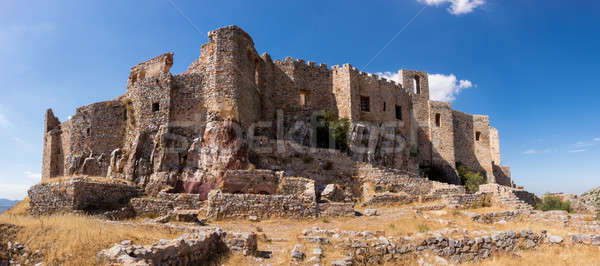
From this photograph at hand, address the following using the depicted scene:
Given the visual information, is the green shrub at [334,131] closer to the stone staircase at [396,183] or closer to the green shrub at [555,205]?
the stone staircase at [396,183]

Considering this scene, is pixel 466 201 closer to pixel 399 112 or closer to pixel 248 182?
pixel 248 182

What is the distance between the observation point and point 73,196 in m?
18.2

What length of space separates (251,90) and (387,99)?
16.3m

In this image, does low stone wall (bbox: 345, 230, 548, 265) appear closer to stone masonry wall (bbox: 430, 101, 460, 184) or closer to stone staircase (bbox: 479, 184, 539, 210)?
stone staircase (bbox: 479, 184, 539, 210)

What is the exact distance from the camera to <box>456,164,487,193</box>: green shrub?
39.2m

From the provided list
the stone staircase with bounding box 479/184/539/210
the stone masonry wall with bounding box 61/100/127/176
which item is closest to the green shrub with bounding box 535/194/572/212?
the stone staircase with bounding box 479/184/539/210

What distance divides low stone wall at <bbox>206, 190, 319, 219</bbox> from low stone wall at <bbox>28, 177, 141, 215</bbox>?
639 cm

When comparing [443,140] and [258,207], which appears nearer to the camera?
[258,207]

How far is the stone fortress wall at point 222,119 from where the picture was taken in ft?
75.2

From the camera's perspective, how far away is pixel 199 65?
26.8 metres

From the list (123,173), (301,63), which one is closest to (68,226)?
(123,173)

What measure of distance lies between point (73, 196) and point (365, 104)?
25.9 metres

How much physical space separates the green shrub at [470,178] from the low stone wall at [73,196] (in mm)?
34111

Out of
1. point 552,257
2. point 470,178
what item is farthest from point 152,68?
point 470,178
